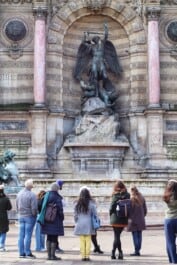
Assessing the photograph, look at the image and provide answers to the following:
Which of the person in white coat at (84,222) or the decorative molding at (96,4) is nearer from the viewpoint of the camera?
the person in white coat at (84,222)

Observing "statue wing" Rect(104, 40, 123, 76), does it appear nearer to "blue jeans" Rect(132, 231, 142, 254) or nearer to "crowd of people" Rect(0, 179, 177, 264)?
"crowd of people" Rect(0, 179, 177, 264)

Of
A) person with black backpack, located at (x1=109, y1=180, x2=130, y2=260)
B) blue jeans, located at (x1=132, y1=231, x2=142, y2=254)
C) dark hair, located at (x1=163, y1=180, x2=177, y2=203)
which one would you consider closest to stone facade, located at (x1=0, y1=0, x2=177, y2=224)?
blue jeans, located at (x1=132, y1=231, x2=142, y2=254)

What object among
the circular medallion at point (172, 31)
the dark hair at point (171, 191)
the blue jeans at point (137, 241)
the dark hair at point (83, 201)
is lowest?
the blue jeans at point (137, 241)

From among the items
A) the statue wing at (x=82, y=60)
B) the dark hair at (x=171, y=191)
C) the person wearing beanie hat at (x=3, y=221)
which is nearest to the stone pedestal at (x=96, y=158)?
the statue wing at (x=82, y=60)

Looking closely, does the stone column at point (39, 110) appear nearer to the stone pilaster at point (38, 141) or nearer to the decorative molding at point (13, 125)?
the stone pilaster at point (38, 141)

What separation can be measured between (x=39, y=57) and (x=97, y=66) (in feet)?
12.2

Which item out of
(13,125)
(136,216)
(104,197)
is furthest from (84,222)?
(13,125)

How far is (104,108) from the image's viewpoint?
106 ft

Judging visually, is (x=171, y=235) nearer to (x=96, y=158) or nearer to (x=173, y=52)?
(x=96, y=158)

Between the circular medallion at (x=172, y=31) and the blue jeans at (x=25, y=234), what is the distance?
2185 centimetres

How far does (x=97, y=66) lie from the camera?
3303cm

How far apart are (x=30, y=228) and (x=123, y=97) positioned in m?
20.9

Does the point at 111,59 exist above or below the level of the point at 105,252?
above

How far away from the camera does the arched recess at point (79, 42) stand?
3250 centimetres
